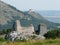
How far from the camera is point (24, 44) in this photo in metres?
9.86

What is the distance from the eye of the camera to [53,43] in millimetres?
10016

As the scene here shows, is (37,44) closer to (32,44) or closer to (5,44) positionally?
(32,44)

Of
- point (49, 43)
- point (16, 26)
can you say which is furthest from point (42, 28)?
point (49, 43)

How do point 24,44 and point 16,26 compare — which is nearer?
point 24,44

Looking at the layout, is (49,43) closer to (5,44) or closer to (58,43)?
(58,43)

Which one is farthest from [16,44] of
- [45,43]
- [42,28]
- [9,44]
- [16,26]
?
Answer: [16,26]

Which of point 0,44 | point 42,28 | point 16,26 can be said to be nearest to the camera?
point 0,44

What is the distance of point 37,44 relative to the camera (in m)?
9.80

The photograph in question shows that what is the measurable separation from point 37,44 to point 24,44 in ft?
1.34

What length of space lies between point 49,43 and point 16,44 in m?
1.09

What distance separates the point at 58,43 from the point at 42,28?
244 feet

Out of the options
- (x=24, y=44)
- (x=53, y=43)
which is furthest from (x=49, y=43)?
(x=24, y=44)

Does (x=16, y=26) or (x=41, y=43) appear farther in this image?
(x=16, y=26)

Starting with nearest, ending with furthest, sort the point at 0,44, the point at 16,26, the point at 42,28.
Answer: the point at 0,44, the point at 42,28, the point at 16,26
